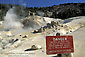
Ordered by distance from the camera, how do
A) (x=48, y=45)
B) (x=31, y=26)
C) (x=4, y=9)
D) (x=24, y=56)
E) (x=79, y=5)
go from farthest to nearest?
1. (x=4, y=9)
2. (x=79, y=5)
3. (x=31, y=26)
4. (x=24, y=56)
5. (x=48, y=45)

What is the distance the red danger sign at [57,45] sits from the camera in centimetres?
407

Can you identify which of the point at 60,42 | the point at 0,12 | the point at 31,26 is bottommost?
the point at 60,42

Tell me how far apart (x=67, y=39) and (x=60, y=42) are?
0.35m

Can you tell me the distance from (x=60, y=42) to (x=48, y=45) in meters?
0.51

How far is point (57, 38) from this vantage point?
4160mm

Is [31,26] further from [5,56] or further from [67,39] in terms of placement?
[67,39]

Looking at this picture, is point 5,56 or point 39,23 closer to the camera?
point 5,56

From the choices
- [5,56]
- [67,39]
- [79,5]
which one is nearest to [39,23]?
[5,56]

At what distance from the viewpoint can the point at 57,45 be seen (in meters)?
4.11

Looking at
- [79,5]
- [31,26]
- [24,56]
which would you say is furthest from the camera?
[79,5]

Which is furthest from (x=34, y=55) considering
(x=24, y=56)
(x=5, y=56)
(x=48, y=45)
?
(x=48, y=45)

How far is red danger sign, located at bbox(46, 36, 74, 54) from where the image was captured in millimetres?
4070

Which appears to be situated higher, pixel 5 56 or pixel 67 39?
pixel 67 39

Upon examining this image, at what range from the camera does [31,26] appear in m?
22.1
